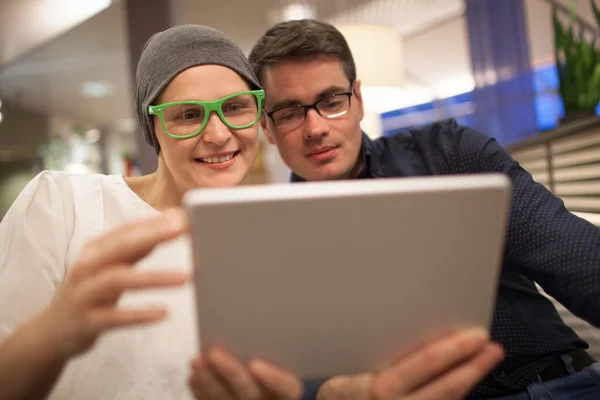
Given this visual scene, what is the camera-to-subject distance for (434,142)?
1.48 m

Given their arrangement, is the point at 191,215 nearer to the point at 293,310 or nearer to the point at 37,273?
the point at 293,310

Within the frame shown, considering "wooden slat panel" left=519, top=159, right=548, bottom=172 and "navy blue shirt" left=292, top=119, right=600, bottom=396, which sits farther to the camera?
"wooden slat panel" left=519, top=159, right=548, bottom=172

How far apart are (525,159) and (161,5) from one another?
2618 millimetres

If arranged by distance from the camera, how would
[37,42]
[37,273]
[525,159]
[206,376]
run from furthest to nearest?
[37,42], [525,159], [37,273], [206,376]

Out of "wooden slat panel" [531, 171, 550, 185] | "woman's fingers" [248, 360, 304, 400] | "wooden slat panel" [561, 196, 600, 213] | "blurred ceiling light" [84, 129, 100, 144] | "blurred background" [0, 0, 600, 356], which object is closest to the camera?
"woman's fingers" [248, 360, 304, 400]

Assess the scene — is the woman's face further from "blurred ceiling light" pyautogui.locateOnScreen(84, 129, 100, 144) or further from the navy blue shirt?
"blurred ceiling light" pyautogui.locateOnScreen(84, 129, 100, 144)

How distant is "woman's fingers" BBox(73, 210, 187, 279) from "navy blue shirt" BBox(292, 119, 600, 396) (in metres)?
0.90

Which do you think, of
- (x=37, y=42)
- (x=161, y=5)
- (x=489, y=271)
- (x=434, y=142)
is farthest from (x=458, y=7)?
(x=489, y=271)

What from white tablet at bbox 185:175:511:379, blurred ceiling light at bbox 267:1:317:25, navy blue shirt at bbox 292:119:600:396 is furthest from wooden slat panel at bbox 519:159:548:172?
blurred ceiling light at bbox 267:1:317:25

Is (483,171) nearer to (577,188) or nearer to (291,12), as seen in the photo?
(577,188)

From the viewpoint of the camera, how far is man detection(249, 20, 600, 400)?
1.07 meters

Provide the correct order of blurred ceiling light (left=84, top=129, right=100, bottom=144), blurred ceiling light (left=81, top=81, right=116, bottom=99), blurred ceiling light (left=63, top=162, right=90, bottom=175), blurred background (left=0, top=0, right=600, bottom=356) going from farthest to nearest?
blurred ceiling light (left=84, top=129, right=100, bottom=144), blurred ceiling light (left=81, top=81, right=116, bottom=99), blurred ceiling light (left=63, top=162, right=90, bottom=175), blurred background (left=0, top=0, right=600, bottom=356)

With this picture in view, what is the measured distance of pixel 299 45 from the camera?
149 centimetres

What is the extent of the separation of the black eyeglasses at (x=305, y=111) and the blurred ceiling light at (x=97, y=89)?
576cm
